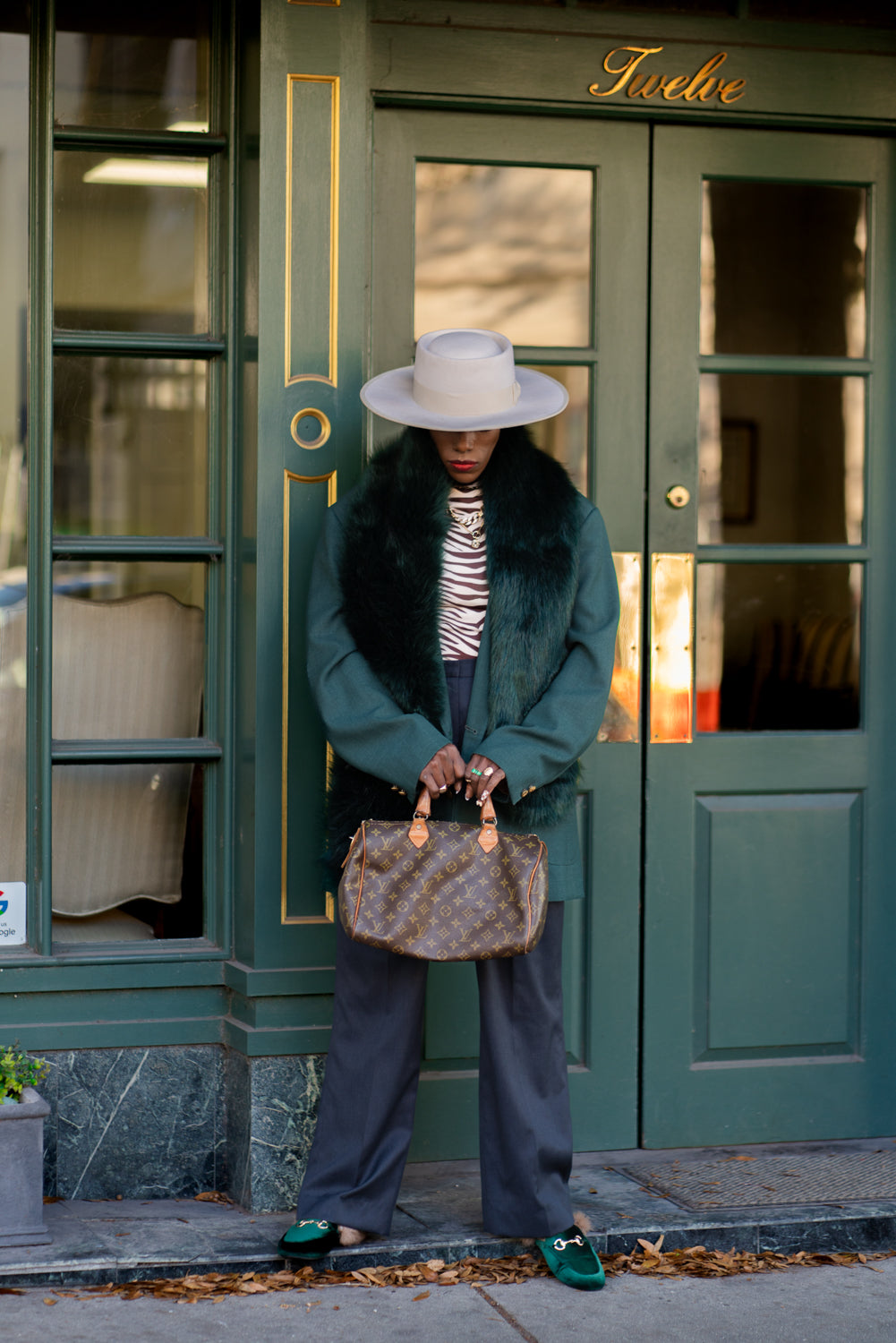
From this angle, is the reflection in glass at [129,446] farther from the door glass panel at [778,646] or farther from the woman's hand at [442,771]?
the door glass panel at [778,646]

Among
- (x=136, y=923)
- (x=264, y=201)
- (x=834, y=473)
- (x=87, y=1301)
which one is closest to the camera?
(x=87, y=1301)

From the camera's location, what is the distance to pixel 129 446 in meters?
3.95

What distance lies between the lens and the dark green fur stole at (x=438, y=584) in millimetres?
3432

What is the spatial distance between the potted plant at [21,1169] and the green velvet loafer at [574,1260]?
1115 millimetres

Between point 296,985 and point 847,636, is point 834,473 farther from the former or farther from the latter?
point 296,985

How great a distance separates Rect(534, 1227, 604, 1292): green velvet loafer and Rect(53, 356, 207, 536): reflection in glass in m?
A: 1.91

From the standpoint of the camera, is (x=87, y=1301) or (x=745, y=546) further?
(x=745, y=546)

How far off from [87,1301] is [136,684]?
58.1 inches

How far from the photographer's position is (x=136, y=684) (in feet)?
13.1

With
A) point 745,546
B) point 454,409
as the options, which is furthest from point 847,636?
point 454,409

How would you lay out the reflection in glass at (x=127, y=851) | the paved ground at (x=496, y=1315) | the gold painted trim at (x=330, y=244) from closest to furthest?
the paved ground at (x=496, y=1315) → the gold painted trim at (x=330, y=244) → the reflection in glass at (x=127, y=851)

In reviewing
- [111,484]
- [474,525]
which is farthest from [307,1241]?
[111,484]

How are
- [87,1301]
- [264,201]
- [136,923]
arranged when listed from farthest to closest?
[136,923]
[264,201]
[87,1301]

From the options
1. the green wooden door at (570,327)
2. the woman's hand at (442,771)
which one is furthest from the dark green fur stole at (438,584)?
the green wooden door at (570,327)
